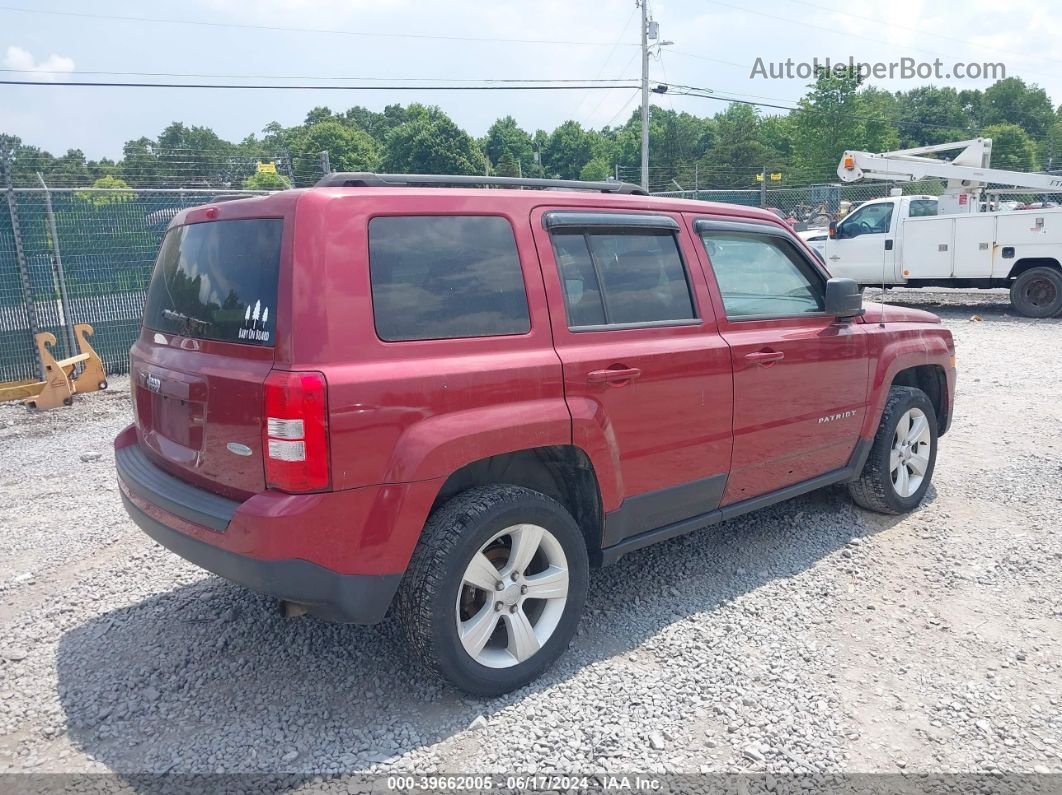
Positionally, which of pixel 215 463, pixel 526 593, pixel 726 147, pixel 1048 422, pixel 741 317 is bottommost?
pixel 1048 422

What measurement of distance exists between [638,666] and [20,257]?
Answer: 837 cm

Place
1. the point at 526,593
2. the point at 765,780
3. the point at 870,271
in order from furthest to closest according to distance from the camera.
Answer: the point at 870,271, the point at 526,593, the point at 765,780

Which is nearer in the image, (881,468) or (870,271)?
(881,468)

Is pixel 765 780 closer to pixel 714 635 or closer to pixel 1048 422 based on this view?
pixel 714 635

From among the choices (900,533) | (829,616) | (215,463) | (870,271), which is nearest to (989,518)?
(900,533)

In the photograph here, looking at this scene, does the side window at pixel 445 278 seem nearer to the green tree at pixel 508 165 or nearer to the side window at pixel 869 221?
the side window at pixel 869 221

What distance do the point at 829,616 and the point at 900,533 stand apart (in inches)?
50.9

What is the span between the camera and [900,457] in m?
4.96

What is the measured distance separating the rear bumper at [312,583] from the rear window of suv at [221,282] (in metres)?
0.74

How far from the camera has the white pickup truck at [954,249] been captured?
13.4 m

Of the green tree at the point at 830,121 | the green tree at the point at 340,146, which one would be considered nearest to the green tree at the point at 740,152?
the green tree at the point at 830,121

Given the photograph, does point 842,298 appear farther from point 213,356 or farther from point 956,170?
point 956,170

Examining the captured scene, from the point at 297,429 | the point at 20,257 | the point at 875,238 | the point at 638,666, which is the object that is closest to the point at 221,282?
the point at 297,429

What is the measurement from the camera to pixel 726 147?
78.6 metres
